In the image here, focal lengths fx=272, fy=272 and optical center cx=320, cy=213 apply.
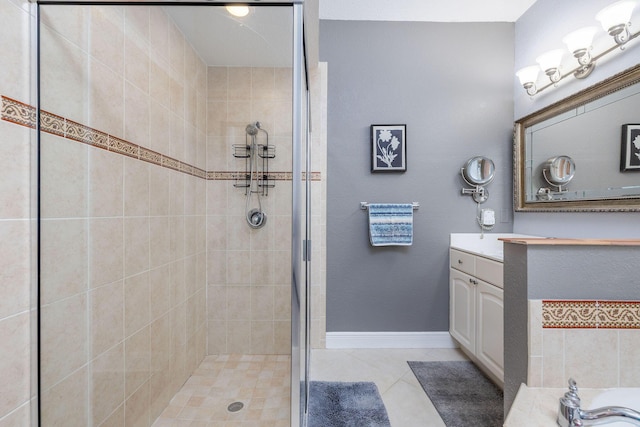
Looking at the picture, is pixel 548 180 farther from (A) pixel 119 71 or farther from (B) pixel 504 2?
(A) pixel 119 71

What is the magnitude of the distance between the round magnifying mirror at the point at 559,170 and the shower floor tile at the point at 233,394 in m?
2.07

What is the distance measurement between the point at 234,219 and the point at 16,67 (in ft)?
3.07

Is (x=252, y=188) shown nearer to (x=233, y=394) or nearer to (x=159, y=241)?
(x=159, y=241)

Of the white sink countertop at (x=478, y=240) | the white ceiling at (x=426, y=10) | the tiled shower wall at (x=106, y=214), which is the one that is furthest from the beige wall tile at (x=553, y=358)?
the white ceiling at (x=426, y=10)

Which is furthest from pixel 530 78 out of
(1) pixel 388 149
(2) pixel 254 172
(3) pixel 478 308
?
(2) pixel 254 172

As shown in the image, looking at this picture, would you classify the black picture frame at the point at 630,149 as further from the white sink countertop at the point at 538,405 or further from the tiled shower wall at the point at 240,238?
the tiled shower wall at the point at 240,238

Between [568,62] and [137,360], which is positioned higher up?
[568,62]

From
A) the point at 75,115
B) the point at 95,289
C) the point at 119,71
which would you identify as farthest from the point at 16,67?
the point at 95,289

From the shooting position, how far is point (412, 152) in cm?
222

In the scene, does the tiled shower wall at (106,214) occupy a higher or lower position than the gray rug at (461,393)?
higher

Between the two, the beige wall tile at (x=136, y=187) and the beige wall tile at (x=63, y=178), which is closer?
the beige wall tile at (x=63, y=178)

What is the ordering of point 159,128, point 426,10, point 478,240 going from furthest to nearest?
point 478,240 < point 426,10 < point 159,128

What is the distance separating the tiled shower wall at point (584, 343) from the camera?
2.71 feet

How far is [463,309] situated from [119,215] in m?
2.18
